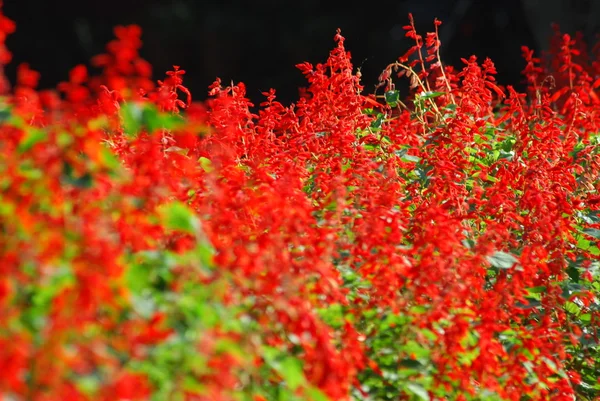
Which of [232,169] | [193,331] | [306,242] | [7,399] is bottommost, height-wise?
[7,399]

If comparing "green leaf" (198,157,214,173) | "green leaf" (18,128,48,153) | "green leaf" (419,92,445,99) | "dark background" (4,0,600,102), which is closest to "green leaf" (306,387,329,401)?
"green leaf" (18,128,48,153)

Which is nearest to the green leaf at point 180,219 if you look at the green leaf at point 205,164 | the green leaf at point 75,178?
the green leaf at point 75,178

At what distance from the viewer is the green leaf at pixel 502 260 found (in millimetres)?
3643

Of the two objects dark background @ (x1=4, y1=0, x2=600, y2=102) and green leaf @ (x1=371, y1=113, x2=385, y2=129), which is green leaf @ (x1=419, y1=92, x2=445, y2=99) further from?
dark background @ (x1=4, y1=0, x2=600, y2=102)

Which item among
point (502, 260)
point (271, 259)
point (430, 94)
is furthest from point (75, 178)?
point (430, 94)

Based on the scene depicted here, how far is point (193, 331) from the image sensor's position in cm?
229

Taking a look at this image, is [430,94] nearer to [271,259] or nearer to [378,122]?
[378,122]

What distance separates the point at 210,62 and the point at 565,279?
25.3 feet

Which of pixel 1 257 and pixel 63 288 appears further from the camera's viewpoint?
pixel 1 257

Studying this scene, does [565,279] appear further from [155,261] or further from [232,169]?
[155,261]

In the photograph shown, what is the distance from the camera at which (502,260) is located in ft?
12.2

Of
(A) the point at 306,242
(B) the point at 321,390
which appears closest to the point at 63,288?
(B) the point at 321,390

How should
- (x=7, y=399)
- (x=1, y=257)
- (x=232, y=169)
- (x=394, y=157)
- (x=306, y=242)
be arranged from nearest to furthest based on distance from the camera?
→ (x=7, y=399) < (x=1, y=257) < (x=306, y=242) < (x=232, y=169) < (x=394, y=157)

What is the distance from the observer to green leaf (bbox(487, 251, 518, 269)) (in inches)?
143
